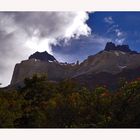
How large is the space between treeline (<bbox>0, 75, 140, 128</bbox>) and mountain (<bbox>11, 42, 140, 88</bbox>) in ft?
0.29

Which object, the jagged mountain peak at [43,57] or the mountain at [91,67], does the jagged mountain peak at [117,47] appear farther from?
the jagged mountain peak at [43,57]

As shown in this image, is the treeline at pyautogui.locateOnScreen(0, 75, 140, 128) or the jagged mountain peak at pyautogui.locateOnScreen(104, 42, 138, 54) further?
the jagged mountain peak at pyautogui.locateOnScreen(104, 42, 138, 54)

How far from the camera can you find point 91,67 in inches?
540

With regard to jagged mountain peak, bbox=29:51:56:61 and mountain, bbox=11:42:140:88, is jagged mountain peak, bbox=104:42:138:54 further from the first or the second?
jagged mountain peak, bbox=29:51:56:61

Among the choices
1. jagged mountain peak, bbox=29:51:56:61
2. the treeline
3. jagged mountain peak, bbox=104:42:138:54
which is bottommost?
the treeline

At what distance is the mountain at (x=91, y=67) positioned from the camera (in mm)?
13656

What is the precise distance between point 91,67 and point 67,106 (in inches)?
22.0

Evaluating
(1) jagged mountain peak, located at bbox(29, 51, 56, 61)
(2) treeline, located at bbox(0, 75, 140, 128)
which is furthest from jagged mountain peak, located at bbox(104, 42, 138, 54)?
(1) jagged mountain peak, located at bbox(29, 51, 56, 61)

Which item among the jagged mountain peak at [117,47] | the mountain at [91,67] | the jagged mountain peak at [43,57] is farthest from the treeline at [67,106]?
the jagged mountain peak at [117,47]

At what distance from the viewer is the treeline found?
44.5 feet

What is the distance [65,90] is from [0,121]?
2.88 feet

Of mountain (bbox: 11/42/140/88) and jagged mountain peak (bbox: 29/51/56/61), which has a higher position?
jagged mountain peak (bbox: 29/51/56/61)

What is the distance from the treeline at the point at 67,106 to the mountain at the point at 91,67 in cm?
9
